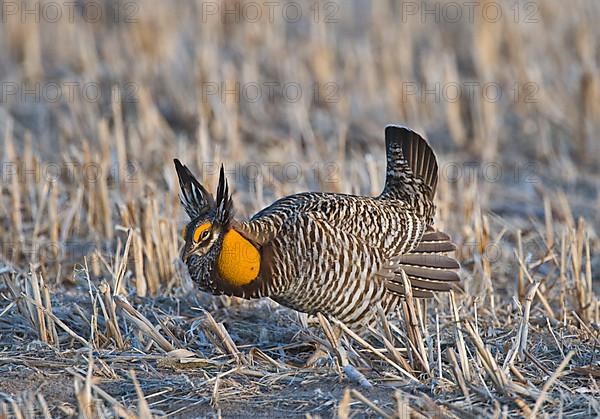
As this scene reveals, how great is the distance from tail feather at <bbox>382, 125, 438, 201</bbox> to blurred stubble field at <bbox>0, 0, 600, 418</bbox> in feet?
1.80

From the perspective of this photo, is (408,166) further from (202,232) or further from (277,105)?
(277,105)

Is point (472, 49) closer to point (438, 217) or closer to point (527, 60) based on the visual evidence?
point (527, 60)

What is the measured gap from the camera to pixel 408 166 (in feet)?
18.3

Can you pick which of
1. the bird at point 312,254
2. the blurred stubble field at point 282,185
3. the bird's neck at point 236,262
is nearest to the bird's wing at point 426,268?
the bird at point 312,254

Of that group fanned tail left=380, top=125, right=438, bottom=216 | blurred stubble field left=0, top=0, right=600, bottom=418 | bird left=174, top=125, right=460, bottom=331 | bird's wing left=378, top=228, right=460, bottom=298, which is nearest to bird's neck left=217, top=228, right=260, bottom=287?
bird left=174, top=125, right=460, bottom=331

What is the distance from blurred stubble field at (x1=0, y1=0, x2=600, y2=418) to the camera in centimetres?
411

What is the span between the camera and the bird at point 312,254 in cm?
475

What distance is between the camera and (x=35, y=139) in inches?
346

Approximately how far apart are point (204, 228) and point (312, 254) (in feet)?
1.58

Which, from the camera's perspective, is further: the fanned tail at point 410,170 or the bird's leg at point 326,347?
the fanned tail at point 410,170

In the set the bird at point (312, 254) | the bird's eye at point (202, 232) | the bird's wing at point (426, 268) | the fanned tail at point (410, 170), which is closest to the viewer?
the bird's eye at point (202, 232)

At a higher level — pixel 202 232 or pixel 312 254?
pixel 202 232

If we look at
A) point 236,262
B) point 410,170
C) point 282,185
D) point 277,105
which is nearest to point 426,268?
point 410,170

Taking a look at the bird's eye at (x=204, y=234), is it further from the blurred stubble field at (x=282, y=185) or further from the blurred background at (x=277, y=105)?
the blurred background at (x=277, y=105)
